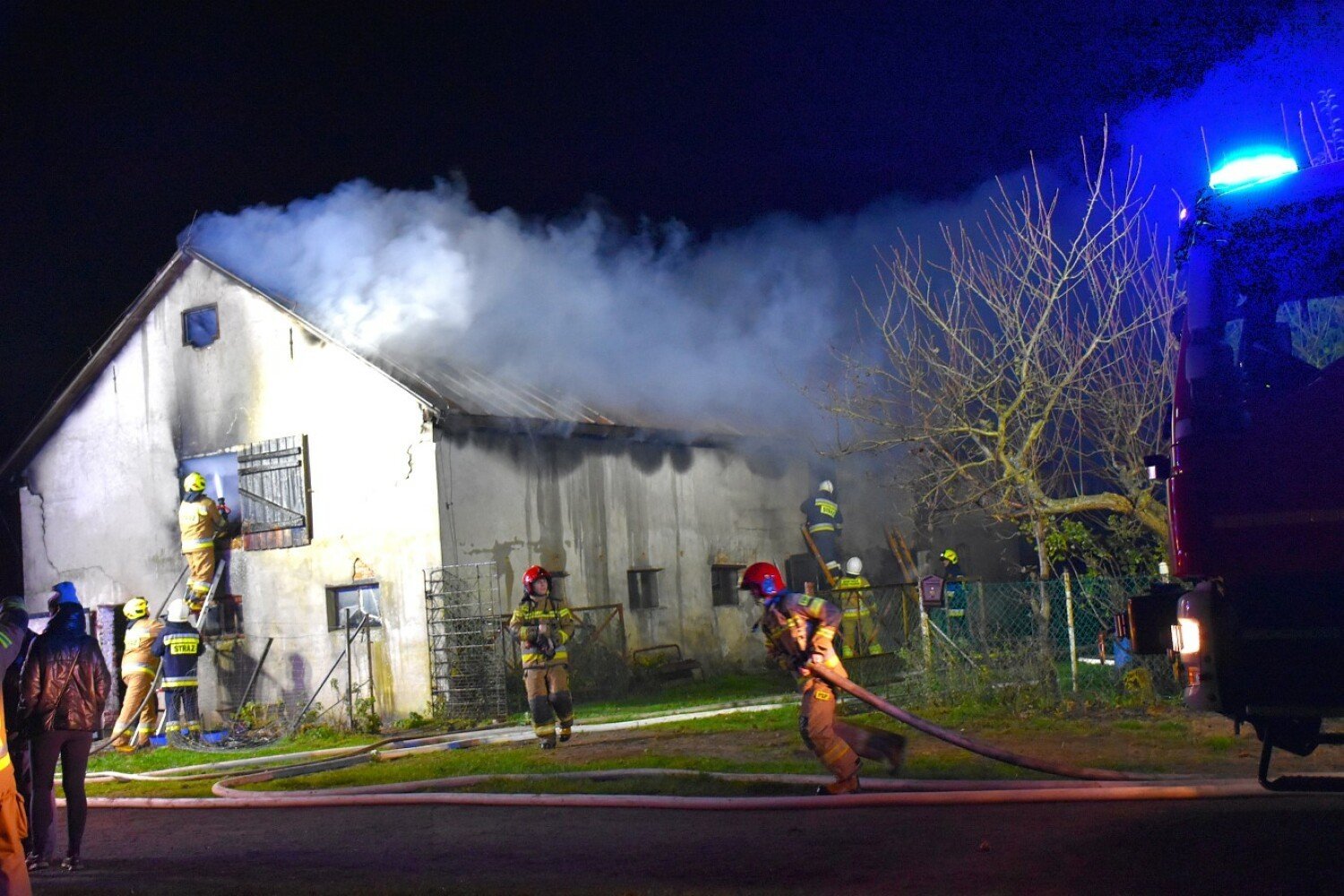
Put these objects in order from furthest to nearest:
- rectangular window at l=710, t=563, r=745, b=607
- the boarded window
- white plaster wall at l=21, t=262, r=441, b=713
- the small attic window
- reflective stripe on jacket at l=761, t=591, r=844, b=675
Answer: rectangular window at l=710, t=563, r=745, b=607
the small attic window
the boarded window
white plaster wall at l=21, t=262, r=441, b=713
reflective stripe on jacket at l=761, t=591, r=844, b=675

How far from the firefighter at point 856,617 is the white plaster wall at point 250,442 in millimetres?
5764

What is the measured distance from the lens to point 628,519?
65.5 feet

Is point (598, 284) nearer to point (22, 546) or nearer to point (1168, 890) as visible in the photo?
point (22, 546)

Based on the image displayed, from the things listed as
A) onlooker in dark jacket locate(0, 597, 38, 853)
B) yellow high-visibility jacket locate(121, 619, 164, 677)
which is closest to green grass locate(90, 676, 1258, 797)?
yellow high-visibility jacket locate(121, 619, 164, 677)

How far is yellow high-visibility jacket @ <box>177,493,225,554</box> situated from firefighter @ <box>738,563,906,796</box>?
492 inches

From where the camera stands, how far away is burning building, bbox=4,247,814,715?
1755 centimetres

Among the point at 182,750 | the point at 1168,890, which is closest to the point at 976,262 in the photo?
the point at 1168,890

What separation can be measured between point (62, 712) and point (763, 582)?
4.46 m

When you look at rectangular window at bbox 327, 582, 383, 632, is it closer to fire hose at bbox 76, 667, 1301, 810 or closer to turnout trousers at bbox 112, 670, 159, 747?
turnout trousers at bbox 112, 670, 159, 747

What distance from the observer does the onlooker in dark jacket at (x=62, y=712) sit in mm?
7867

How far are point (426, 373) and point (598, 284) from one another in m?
4.46

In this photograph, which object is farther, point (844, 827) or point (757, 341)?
point (757, 341)

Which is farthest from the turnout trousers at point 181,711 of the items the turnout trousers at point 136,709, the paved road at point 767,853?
the paved road at point 767,853

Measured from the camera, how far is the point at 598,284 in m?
21.8
